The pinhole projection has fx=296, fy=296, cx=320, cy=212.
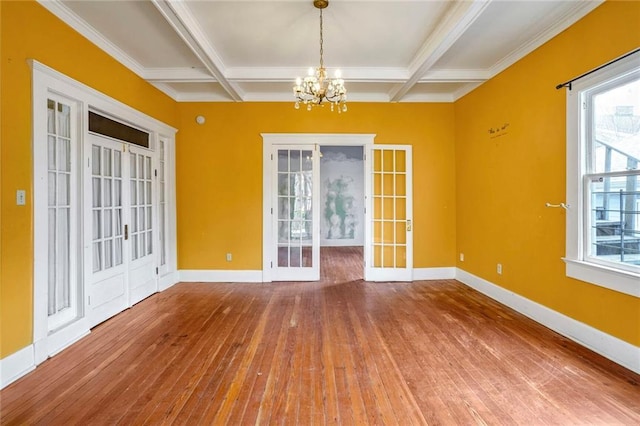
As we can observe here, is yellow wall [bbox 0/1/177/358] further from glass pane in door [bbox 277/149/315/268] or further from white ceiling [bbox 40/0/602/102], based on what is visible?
glass pane in door [bbox 277/149/315/268]

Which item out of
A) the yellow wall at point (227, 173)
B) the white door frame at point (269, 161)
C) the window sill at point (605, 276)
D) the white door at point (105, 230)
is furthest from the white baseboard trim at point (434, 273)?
the white door at point (105, 230)

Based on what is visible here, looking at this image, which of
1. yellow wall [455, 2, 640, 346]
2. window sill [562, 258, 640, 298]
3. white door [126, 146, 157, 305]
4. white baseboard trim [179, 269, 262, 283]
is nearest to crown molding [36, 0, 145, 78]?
white door [126, 146, 157, 305]

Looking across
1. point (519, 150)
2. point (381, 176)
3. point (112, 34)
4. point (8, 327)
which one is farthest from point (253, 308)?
point (519, 150)

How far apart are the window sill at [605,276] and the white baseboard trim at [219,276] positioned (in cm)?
398

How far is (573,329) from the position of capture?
2.78 metres

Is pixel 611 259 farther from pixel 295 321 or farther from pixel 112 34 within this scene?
pixel 112 34

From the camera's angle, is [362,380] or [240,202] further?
[240,202]

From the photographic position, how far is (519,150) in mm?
3502

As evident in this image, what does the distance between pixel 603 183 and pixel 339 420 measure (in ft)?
9.59

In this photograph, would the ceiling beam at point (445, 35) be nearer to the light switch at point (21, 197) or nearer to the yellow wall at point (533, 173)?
the yellow wall at point (533, 173)

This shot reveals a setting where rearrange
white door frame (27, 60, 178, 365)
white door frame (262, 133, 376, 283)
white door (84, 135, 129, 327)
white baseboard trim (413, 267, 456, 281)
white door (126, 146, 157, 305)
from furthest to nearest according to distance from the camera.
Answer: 1. white baseboard trim (413, 267, 456, 281)
2. white door frame (262, 133, 376, 283)
3. white door (126, 146, 157, 305)
4. white door (84, 135, 129, 327)
5. white door frame (27, 60, 178, 365)

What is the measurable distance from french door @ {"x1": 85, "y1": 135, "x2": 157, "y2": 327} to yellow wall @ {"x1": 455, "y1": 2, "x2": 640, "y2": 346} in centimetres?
473

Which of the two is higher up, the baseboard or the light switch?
the light switch

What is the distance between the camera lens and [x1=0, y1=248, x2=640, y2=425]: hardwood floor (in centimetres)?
184
